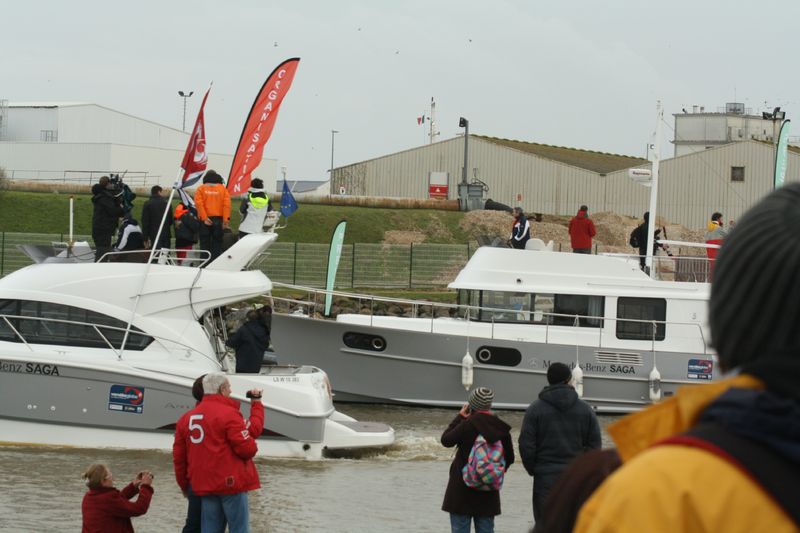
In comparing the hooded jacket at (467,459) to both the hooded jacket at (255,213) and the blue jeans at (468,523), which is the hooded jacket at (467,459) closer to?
the blue jeans at (468,523)

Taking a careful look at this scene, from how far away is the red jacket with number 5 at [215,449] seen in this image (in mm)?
8242

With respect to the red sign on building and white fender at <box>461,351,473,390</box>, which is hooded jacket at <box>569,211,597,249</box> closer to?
white fender at <box>461,351,473,390</box>

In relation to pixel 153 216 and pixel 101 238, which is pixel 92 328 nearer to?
pixel 153 216

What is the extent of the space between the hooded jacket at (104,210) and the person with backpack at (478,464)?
12.1 meters

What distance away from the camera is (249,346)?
53.7ft

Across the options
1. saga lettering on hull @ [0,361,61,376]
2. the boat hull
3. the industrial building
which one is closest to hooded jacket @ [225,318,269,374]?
saga lettering on hull @ [0,361,61,376]

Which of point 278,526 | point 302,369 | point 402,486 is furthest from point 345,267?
point 278,526

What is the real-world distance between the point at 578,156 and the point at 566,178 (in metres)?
8.67

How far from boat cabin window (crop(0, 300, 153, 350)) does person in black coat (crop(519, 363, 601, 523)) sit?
7694mm

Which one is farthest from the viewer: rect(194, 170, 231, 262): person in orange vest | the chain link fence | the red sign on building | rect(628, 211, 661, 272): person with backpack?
the red sign on building

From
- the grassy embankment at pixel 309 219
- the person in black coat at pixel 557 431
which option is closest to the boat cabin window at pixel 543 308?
the person in black coat at pixel 557 431

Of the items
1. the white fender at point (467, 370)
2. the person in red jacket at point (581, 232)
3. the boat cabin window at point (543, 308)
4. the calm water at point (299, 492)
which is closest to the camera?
the calm water at point (299, 492)

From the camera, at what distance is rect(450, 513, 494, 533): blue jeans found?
8.48 meters

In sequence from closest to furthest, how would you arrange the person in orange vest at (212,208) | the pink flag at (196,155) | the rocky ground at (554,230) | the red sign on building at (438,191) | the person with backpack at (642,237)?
the pink flag at (196,155), the person in orange vest at (212,208), the person with backpack at (642,237), the rocky ground at (554,230), the red sign on building at (438,191)
